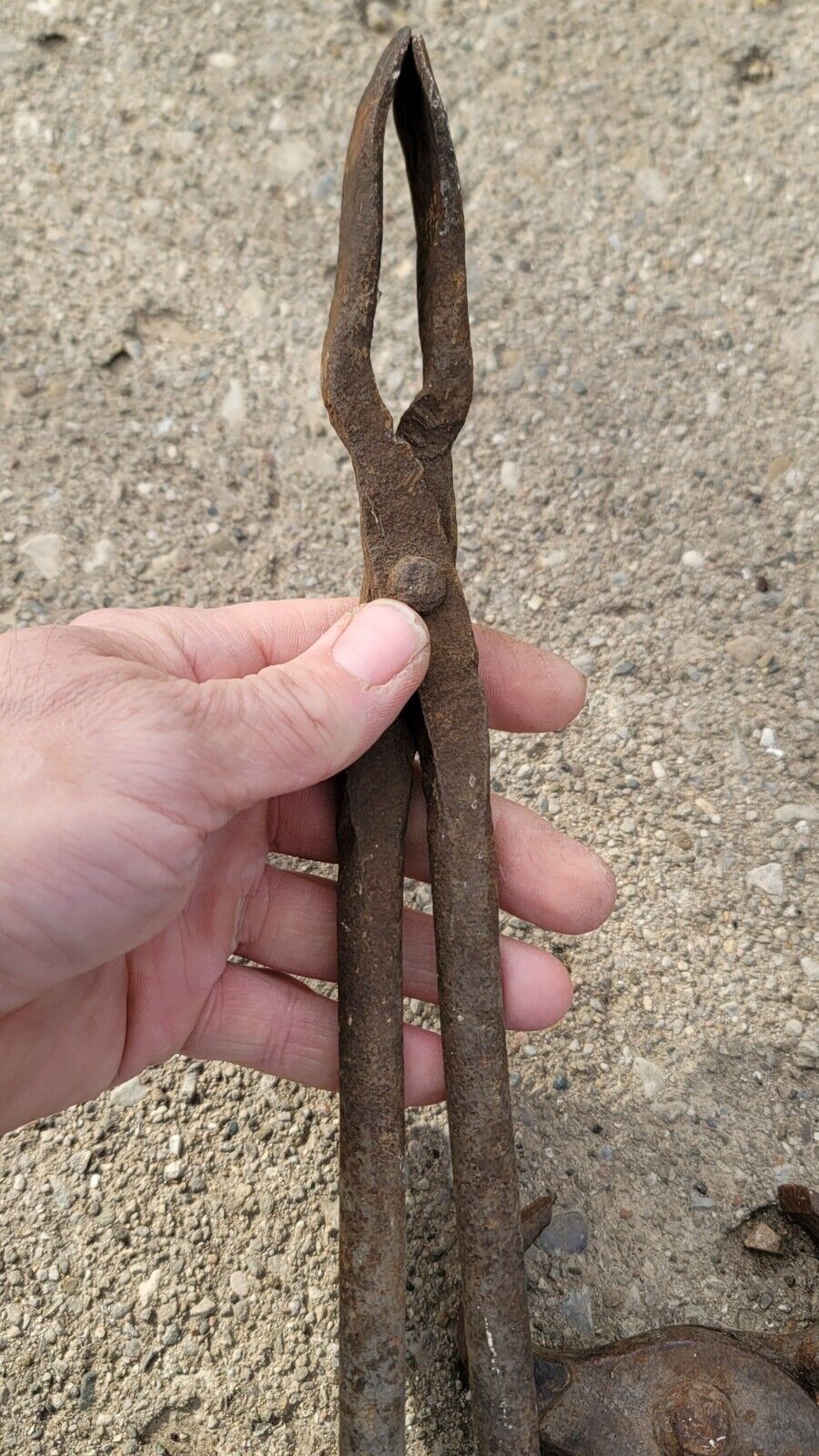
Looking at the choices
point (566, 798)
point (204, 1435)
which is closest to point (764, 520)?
point (566, 798)

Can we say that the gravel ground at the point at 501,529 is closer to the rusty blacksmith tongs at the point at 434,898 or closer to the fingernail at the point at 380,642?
the rusty blacksmith tongs at the point at 434,898

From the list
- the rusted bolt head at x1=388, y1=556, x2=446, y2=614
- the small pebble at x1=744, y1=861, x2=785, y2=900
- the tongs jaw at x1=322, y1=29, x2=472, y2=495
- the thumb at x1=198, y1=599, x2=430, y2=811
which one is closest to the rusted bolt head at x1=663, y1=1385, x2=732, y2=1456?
the small pebble at x1=744, y1=861, x2=785, y2=900

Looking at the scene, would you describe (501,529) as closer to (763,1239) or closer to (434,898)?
(434,898)

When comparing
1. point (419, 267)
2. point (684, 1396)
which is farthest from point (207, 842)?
point (684, 1396)

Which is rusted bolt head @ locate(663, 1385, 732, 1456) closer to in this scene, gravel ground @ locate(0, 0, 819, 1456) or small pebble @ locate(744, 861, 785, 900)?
gravel ground @ locate(0, 0, 819, 1456)

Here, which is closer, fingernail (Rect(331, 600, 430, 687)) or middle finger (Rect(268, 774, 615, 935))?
fingernail (Rect(331, 600, 430, 687))

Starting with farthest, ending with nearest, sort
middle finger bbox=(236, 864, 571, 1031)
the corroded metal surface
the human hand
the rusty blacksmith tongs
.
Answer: middle finger bbox=(236, 864, 571, 1031) → the corroded metal surface → the rusty blacksmith tongs → the human hand

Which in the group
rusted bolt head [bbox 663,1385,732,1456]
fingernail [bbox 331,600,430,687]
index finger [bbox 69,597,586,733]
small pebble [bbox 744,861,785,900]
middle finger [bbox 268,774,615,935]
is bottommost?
rusted bolt head [bbox 663,1385,732,1456]

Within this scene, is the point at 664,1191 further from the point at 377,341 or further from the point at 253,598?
the point at 377,341
